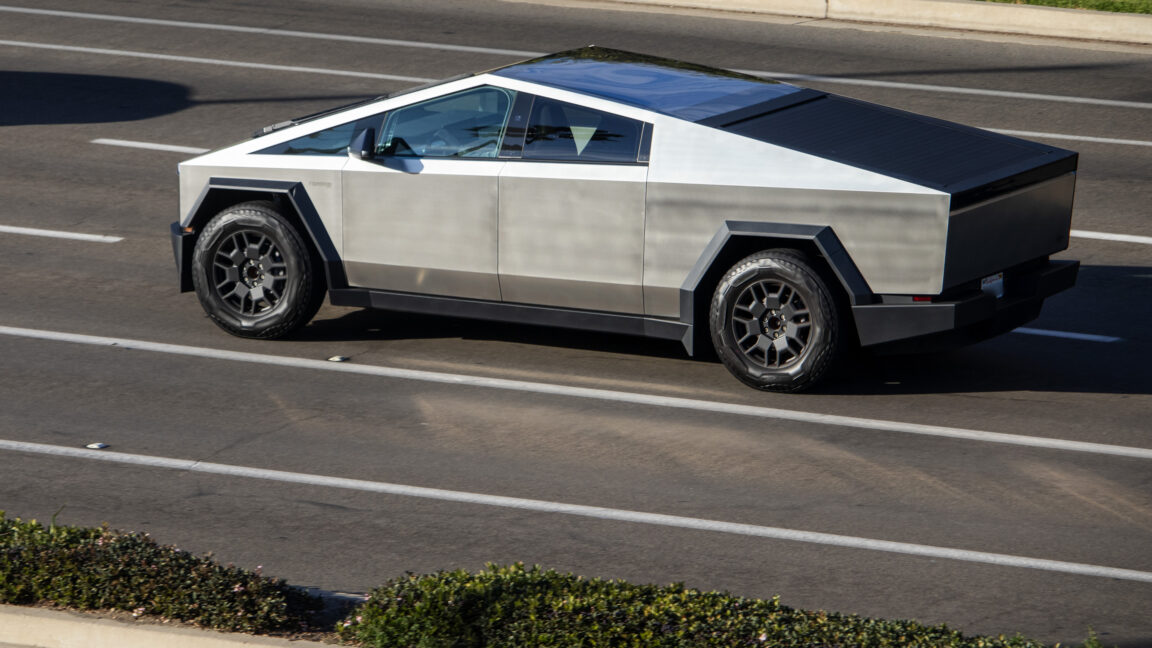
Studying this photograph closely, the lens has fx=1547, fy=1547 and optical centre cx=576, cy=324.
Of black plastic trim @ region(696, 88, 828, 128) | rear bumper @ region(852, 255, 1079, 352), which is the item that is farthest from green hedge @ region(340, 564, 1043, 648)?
A: black plastic trim @ region(696, 88, 828, 128)

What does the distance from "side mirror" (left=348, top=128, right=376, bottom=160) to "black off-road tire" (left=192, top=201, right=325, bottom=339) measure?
649mm

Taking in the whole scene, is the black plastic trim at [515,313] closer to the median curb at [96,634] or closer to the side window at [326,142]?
the side window at [326,142]

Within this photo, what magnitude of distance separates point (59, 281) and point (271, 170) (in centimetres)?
213

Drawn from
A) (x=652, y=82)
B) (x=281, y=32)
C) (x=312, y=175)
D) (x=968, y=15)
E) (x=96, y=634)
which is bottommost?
(x=96, y=634)

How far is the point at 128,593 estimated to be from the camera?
18.4 ft

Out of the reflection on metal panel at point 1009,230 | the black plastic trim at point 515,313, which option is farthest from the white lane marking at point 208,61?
the reflection on metal panel at point 1009,230

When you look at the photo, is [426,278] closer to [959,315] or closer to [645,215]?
[645,215]

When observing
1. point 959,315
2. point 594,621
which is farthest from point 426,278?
point 594,621

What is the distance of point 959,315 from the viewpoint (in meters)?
8.01

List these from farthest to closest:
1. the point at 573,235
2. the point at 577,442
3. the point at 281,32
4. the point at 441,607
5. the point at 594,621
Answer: the point at 281,32 → the point at 573,235 → the point at 577,442 → the point at 441,607 → the point at 594,621

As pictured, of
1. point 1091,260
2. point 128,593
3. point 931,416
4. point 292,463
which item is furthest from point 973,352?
point 128,593

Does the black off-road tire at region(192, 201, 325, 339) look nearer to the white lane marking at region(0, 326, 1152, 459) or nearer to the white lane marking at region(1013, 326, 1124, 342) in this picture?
the white lane marking at region(0, 326, 1152, 459)

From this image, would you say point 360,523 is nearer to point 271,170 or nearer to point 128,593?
point 128,593

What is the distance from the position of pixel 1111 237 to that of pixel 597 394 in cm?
492
